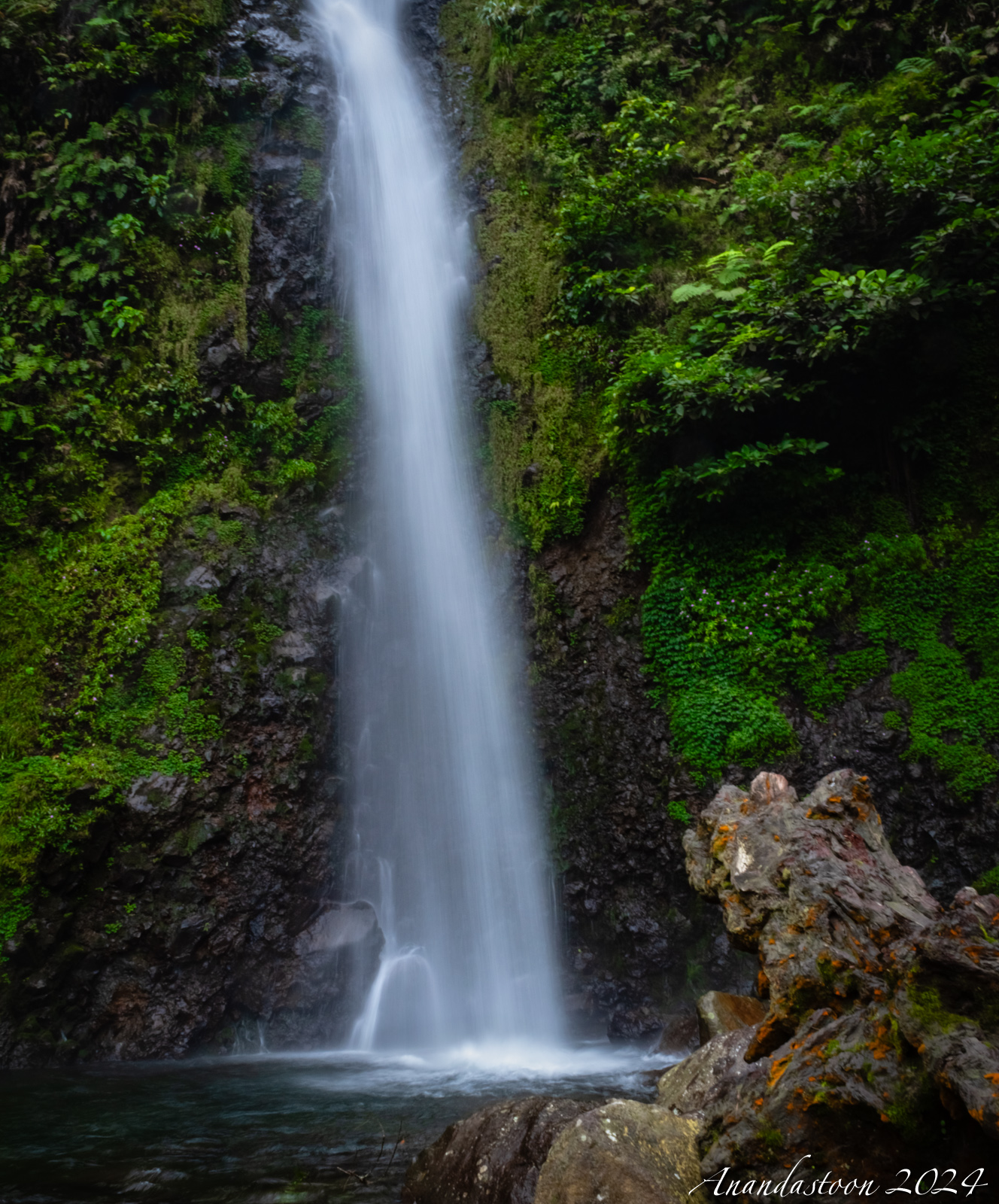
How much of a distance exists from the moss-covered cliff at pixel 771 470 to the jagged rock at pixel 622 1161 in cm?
460

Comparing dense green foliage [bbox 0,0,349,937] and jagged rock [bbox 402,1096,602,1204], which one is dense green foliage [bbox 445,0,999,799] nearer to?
dense green foliage [bbox 0,0,349,937]

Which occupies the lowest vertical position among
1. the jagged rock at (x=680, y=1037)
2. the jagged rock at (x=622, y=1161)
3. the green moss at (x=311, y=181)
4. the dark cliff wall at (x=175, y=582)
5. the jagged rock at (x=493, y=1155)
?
the jagged rock at (x=680, y=1037)

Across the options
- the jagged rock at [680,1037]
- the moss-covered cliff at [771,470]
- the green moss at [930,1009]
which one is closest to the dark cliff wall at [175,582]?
the moss-covered cliff at [771,470]

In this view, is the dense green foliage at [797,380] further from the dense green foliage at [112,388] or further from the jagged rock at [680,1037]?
the dense green foliage at [112,388]

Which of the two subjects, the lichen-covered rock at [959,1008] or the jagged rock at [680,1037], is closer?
the lichen-covered rock at [959,1008]

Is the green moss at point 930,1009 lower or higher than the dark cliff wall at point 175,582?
lower

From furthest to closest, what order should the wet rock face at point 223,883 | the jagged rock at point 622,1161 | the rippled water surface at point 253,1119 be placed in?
the wet rock face at point 223,883
the rippled water surface at point 253,1119
the jagged rock at point 622,1161

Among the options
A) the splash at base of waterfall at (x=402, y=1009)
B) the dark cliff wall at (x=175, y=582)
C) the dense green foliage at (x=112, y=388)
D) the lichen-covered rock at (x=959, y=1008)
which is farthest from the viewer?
the dense green foliage at (x=112, y=388)

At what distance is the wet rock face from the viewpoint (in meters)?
7.56

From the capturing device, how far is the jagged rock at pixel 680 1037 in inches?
280

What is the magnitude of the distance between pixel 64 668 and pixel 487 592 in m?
5.42

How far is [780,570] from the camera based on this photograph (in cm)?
875

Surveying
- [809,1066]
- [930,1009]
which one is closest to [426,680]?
[809,1066]

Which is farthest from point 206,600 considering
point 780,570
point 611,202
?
point 611,202
